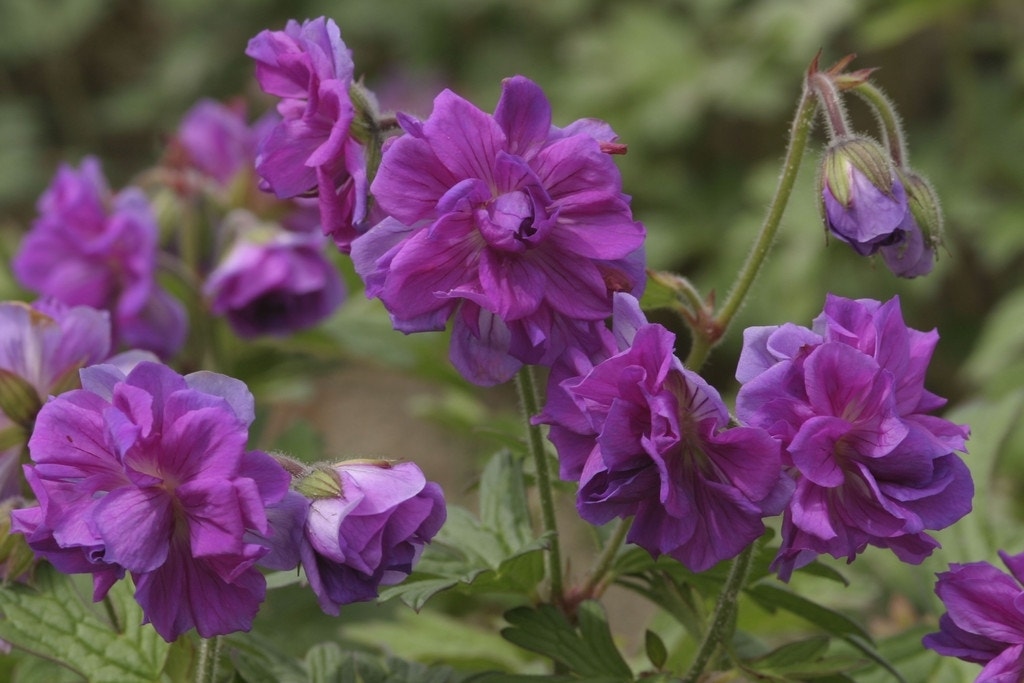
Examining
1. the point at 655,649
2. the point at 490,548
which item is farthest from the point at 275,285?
the point at 655,649

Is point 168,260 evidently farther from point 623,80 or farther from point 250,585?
point 623,80

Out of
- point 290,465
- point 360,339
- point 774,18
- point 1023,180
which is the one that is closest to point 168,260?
point 360,339

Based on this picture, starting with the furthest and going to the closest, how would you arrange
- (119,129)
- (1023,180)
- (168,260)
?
1. (119,129)
2. (1023,180)
3. (168,260)

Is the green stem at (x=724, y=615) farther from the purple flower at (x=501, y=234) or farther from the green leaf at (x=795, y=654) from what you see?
the purple flower at (x=501, y=234)

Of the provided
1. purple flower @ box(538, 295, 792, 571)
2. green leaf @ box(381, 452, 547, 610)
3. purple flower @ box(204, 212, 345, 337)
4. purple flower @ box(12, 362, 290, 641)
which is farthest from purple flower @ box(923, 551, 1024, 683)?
purple flower @ box(204, 212, 345, 337)

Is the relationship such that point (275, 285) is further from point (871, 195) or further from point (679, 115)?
point (679, 115)

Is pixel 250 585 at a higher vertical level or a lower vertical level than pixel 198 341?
higher

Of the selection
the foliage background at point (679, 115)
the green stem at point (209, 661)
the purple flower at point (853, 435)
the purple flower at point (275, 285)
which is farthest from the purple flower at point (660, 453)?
the purple flower at point (275, 285)

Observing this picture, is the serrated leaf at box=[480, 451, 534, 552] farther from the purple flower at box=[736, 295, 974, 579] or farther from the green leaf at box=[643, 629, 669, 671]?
the purple flower at box=[736, 295, 974, 579]
